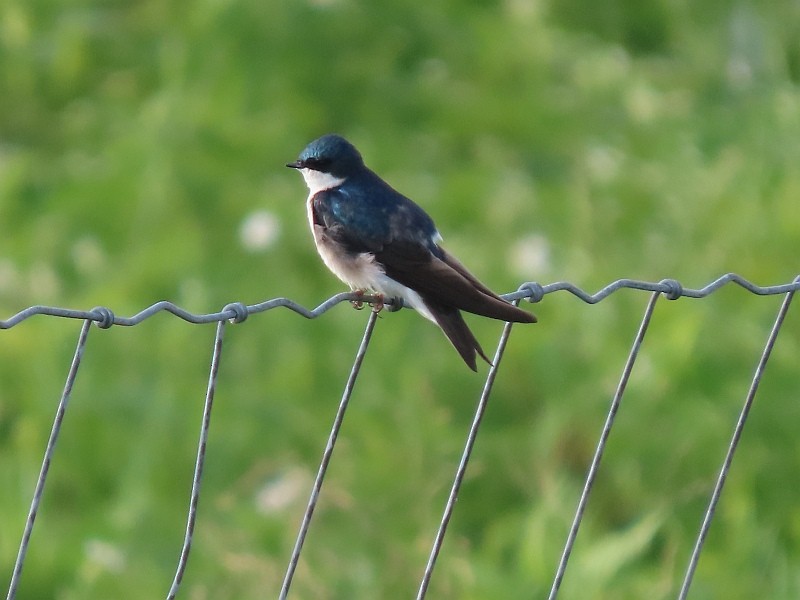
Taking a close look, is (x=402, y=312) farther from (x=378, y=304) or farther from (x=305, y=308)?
(x=305, y=308)

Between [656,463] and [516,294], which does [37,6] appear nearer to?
[656,463]

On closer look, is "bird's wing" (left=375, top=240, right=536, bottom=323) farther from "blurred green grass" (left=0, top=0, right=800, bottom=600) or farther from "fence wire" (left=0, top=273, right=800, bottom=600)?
"blurred green grass" (left=0, top=0, right=800, bottom=600)

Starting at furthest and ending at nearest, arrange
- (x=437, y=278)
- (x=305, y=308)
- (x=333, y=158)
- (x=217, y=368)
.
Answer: (x=333, y=158) < (x=437, y=278) < (x=305, y=308) < (x=217, y=368)

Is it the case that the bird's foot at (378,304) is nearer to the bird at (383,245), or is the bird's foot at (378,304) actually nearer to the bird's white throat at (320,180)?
the bird at (383,245)

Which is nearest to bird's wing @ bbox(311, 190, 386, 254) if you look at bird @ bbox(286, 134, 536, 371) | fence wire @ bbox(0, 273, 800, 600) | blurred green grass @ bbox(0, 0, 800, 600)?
bird @ bbox(286, 134, 536, 371)

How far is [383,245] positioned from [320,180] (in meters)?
0.42

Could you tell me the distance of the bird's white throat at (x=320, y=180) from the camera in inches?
126

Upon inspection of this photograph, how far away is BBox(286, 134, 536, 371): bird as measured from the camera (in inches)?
107

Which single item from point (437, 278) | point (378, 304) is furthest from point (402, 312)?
point (437, 278)

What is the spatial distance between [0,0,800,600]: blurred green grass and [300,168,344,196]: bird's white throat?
0.90 meters

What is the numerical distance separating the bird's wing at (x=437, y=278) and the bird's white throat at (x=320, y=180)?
35cm

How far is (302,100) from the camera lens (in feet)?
22.8

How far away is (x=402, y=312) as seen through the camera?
502cm

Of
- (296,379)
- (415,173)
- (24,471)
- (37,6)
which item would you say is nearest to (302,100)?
(415,173)
